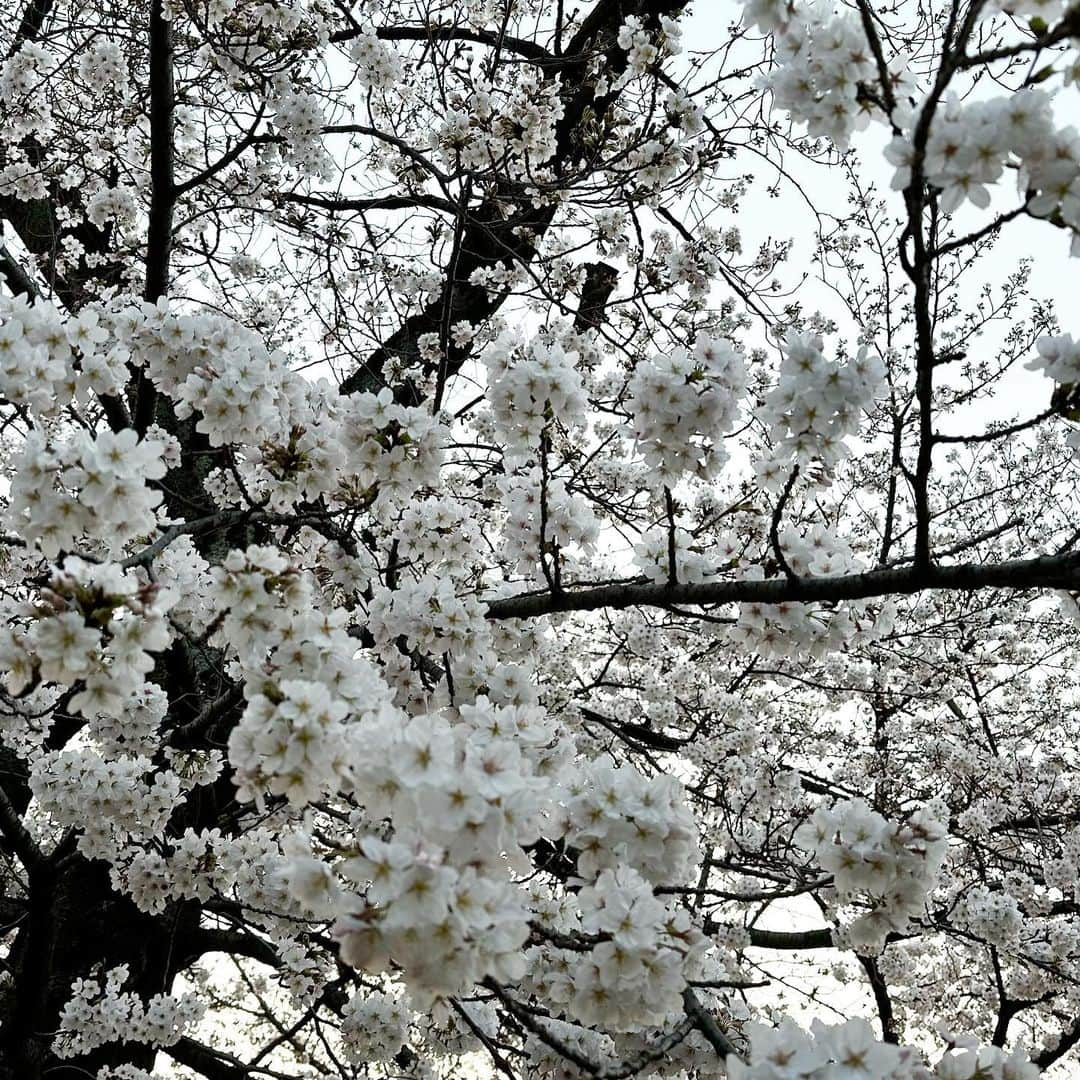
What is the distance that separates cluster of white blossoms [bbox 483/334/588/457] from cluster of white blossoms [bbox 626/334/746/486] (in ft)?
0.73

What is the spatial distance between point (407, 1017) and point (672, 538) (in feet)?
9.70

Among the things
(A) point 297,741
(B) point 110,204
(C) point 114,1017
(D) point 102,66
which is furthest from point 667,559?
(D) point 102,66

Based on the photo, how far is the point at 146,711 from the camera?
11.4 feet

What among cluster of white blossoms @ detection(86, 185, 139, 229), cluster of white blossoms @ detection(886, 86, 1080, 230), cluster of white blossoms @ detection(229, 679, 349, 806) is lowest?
cluster of white blossoms @ detection(229, 679, 349, 806)

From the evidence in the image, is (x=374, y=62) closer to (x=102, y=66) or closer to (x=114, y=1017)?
(x=102, y=66)

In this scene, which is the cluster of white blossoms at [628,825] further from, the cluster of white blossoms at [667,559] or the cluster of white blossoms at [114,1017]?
the cluster of white blossoms at [114,1017]

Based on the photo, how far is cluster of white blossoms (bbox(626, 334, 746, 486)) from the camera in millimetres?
2555

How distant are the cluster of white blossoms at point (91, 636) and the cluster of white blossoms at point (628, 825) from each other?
1.05 meters

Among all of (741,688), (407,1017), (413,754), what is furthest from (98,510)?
(741,688)

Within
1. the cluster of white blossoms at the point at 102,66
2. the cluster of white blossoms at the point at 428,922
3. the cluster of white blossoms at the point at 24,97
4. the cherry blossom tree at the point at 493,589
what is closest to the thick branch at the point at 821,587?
the cherry blossom tree at the point at 493,589

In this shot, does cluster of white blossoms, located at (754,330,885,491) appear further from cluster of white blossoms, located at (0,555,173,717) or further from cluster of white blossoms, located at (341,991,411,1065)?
cluster of white blossoms, located at (341,991,411,1065)

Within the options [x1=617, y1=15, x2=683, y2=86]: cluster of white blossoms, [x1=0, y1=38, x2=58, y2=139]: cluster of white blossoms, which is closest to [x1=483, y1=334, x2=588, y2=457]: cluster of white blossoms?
[x1=617, y1=15, x2=683, y2=86]: cluster of white blossoms

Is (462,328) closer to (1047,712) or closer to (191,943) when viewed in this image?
(191,943)

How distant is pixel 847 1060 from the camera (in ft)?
5.73
